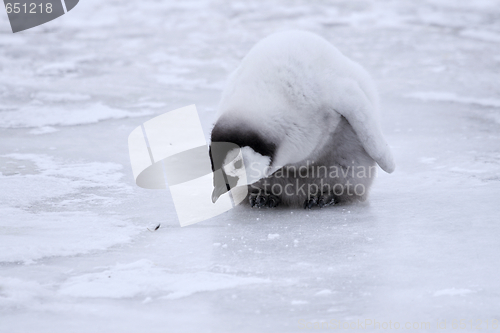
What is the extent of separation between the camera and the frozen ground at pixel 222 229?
1884 mm

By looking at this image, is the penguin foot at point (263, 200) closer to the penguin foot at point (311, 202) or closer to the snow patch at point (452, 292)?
the penguin foot at point (311, 202)

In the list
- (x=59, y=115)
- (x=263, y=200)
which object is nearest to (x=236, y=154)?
(x=263, y=200)

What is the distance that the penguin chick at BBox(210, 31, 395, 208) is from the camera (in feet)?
8.34

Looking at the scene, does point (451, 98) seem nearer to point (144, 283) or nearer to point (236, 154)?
point (236, 154)

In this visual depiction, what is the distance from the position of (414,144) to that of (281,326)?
8.84 feet

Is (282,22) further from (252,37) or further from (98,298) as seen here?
(98,298)

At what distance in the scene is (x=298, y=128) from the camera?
269 centimetres

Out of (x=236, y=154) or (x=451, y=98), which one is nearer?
(x=236, y=154)

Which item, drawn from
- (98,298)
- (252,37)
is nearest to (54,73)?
(252,37)
